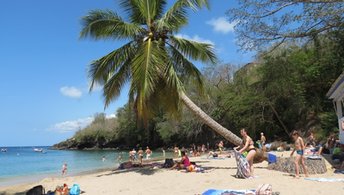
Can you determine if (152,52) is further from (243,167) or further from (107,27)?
(243,167)

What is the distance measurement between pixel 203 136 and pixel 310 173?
37126mm

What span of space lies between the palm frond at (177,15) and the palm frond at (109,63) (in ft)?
5.04

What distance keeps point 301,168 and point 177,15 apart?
740cm

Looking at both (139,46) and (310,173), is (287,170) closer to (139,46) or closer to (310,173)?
(310,173)

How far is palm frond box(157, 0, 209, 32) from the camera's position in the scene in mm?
14320

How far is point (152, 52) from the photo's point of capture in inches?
536

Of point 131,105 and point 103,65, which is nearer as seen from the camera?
point 103,65

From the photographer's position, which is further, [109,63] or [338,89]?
[338,89]

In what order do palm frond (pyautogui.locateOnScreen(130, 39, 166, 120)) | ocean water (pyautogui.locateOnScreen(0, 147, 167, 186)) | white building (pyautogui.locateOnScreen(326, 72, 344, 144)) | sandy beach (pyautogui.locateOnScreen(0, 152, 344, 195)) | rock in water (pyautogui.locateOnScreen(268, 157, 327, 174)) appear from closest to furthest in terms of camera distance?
1. sandy beach (pyautogui.locateOnScreen(0, 152, 344, 195))
2. rock in water (pyautogui.locateOnScreen(268, 157, 327, 174))
3. palm frond (pyautogui.locateOnScreen(130, 39, 166, 120))
4. white building (pyautogui.locateOnScreen(326, 72, 344, 144))
5. ocean water (pyautogui.locateOnScreen(0, 147, 167, 186))

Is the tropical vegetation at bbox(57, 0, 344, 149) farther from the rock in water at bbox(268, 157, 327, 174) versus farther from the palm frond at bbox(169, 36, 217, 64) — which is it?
the rock in water at bbox(268, 157, 327, 174)

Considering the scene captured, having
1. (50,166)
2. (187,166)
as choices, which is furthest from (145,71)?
(50,166)

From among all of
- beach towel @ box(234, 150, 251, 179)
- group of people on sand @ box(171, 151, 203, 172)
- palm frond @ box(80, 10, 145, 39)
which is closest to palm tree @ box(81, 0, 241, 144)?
palm frond @ box(80, 10, 145, 39)

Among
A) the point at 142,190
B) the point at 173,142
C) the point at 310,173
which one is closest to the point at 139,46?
the point at 142,190

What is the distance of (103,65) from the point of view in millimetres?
14406
